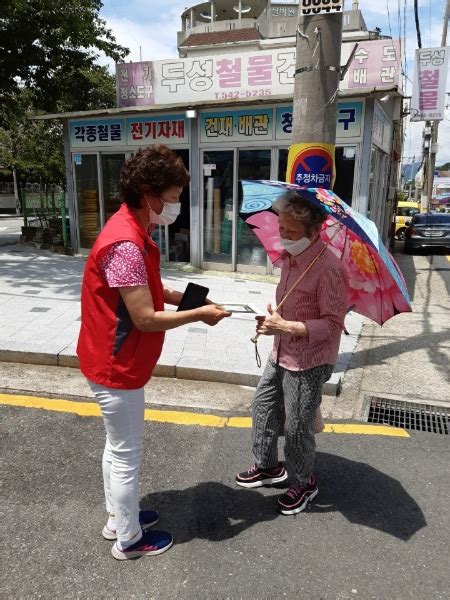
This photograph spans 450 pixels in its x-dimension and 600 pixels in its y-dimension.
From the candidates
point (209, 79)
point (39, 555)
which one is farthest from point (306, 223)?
point (209, 79)

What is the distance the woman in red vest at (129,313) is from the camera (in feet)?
6.22

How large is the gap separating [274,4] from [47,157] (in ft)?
85.1

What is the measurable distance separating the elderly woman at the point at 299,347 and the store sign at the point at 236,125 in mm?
6665

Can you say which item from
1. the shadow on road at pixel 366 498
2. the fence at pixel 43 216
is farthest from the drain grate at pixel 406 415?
the fence at pixel 43 216

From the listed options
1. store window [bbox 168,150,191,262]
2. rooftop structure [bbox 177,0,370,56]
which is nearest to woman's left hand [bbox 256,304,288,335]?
store window [bbox 168,150,191,262]

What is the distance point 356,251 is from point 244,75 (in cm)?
775

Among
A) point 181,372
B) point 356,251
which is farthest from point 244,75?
point 356,251

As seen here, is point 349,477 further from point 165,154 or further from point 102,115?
point 102,115

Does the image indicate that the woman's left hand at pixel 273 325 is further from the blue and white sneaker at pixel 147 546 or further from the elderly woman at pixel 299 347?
the blue and white sneaker at pixel 147 546

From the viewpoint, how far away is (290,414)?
2492mm

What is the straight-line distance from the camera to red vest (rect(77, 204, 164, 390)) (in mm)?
1946

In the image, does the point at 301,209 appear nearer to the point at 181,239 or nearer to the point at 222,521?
the point at 222,521

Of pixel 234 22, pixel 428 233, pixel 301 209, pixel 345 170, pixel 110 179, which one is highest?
pixel 234 22

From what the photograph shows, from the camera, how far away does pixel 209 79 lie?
30.6ft
